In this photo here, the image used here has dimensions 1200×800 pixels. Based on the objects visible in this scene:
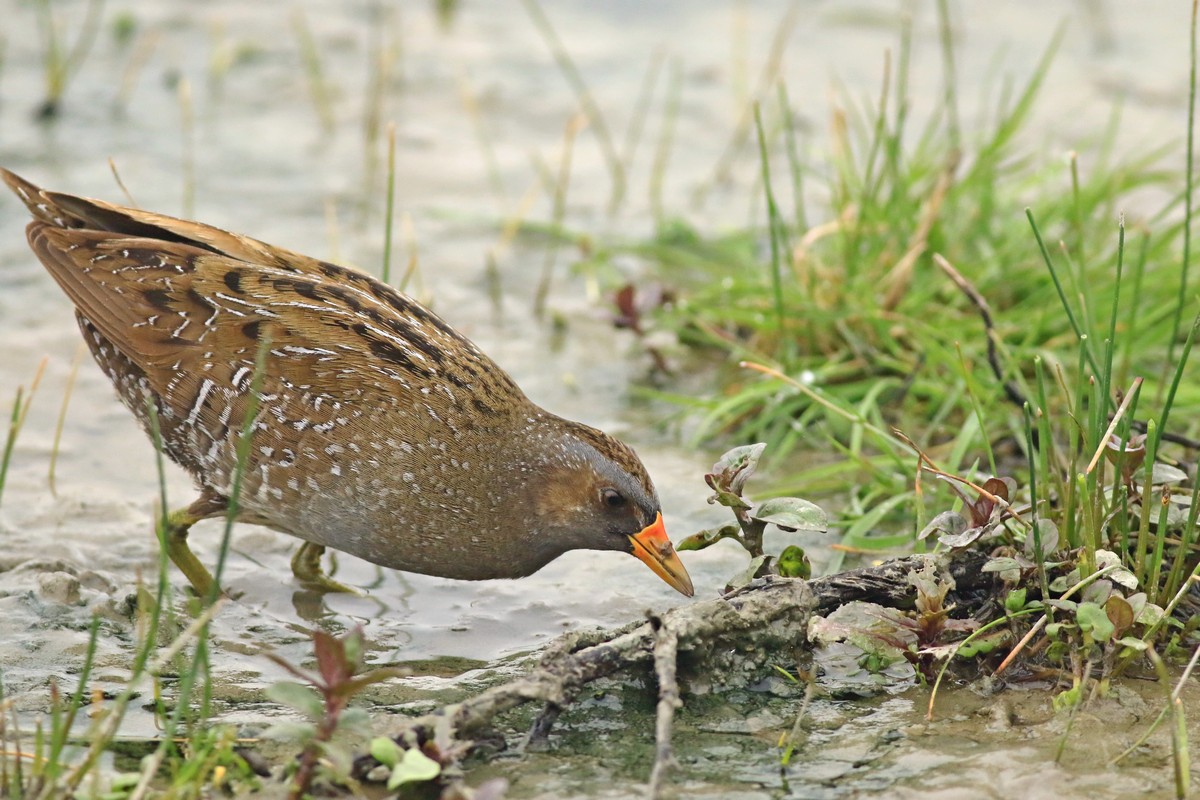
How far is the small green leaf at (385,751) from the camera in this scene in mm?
3037

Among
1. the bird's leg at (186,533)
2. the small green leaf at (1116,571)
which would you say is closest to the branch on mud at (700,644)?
the small green leaf at (1116,571)

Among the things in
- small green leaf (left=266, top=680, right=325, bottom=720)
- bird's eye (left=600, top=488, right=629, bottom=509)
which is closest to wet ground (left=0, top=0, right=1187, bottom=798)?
bird's eye (left=600, top=488, right=629, bottom=509)

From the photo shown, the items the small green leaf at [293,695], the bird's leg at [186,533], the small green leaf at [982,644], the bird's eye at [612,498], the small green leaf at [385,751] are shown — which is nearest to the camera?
the small green leaf at [293,695]

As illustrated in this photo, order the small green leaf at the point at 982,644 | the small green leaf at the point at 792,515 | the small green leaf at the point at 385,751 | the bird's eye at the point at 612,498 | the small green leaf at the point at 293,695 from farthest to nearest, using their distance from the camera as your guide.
→ 1. the bird's eye at the point at 612,498
2. the small green leaf at the point at 792,515
3. the small green leaf at the point at 982,644
4. the small green leaf at the point at 385,751
5. the small green leaf at the point at 293,695

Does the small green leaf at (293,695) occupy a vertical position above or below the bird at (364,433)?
below

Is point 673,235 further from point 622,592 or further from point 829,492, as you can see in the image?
point 622,592

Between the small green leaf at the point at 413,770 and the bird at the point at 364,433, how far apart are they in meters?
1.15

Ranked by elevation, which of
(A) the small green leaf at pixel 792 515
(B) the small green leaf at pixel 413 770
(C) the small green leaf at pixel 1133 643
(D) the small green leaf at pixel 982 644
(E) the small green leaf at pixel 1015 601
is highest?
(A) the small green leaf at pixel 792 515

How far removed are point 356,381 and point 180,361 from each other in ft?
1.86

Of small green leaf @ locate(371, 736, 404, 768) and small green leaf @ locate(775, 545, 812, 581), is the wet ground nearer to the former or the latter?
small green leaf @ locate(371, 736, 404, 768)

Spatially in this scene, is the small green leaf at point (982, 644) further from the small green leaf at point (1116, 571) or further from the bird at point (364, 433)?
the bird at point (364, 433)

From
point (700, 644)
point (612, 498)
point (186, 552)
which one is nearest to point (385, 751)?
point (700, 644)

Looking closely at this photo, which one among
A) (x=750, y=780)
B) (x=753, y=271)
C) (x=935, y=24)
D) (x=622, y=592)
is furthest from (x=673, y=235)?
(x=750, y=780)

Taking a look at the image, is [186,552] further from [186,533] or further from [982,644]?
[982,644]
